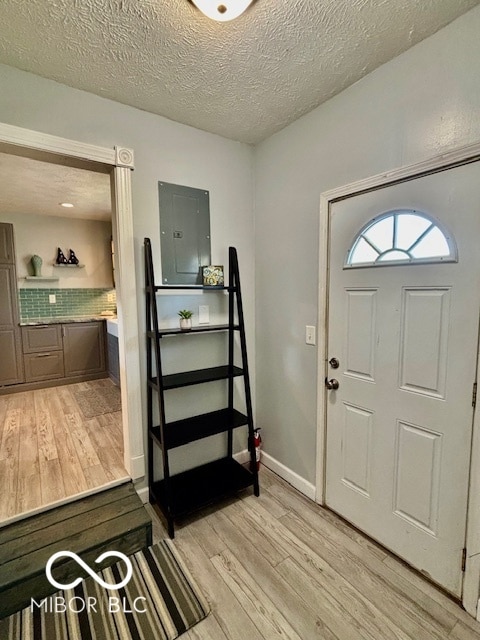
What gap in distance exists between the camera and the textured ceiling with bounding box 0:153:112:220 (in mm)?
2738

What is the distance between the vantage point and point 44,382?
4.05m

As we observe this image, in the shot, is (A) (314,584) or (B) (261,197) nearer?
(A) (314,584)

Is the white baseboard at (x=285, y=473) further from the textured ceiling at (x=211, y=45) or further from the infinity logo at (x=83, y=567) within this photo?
the textured ceiling at (x=211, y=45)

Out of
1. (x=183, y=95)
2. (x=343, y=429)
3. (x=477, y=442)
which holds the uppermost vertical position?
(x=183, y=95)

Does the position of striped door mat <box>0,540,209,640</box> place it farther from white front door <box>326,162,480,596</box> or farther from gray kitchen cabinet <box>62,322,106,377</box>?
gray kitchen cabinet <box>62,322,106,377</box>

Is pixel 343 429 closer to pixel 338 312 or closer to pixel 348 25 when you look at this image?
pixel 338 312

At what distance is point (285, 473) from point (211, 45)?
259cm

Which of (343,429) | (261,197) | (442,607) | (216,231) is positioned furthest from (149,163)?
(442,607)

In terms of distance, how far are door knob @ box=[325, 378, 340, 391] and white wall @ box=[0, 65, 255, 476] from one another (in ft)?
2.40

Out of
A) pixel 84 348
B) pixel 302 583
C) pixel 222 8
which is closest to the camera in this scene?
pixel 222 8

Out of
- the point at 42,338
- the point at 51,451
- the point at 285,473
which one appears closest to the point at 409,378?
the point at 285,473

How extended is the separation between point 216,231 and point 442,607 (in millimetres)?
2371

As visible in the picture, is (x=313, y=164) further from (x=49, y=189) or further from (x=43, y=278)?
(x=43, y=278)

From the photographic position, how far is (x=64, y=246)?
4.48 meters
